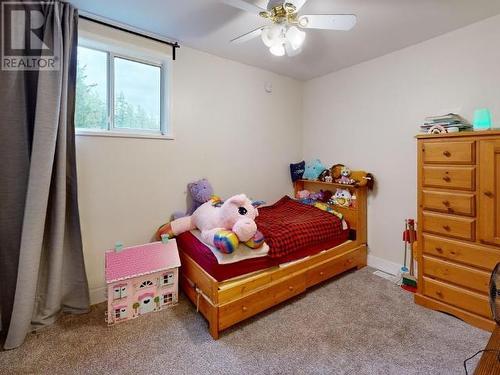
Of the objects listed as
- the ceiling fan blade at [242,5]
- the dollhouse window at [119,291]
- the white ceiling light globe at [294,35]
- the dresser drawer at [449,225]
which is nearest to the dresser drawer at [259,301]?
the dollhouse window at [119,291]

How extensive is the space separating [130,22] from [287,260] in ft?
7.97

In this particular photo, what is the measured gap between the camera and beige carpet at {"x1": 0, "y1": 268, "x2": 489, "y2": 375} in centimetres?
145

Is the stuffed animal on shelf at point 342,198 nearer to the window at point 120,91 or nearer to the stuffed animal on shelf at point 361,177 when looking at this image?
the stuffed animal on shelf at point 361,177

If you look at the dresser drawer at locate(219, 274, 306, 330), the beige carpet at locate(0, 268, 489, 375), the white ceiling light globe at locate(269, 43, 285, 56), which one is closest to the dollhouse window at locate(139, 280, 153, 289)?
the beige carpet at locate(0, 268, 489, 375)

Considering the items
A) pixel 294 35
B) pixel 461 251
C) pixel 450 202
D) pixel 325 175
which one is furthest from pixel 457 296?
pixel 294 35

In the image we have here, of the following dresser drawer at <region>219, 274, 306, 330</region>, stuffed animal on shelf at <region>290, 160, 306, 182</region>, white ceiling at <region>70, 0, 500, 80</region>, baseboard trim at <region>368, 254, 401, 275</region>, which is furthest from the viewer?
stuffed animal on shelf at <region>290, 160, 306, 182</region>

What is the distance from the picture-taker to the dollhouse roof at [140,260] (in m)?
1.85

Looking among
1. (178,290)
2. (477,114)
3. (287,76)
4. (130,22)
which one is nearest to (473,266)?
(477,114)

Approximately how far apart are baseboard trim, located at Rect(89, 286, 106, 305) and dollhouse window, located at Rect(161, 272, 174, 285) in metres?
0.59

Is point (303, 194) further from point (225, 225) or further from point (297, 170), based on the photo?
point (225, 225)

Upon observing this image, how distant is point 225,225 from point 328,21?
5.19 feet

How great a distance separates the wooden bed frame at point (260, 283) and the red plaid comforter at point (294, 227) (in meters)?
0.15

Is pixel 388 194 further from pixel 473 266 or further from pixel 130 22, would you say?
pixel 130 22

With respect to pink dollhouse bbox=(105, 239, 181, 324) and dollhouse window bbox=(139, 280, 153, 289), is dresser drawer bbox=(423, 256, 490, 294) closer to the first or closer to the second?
pink dollhouse bbox=(105, 239, 181, 324)
